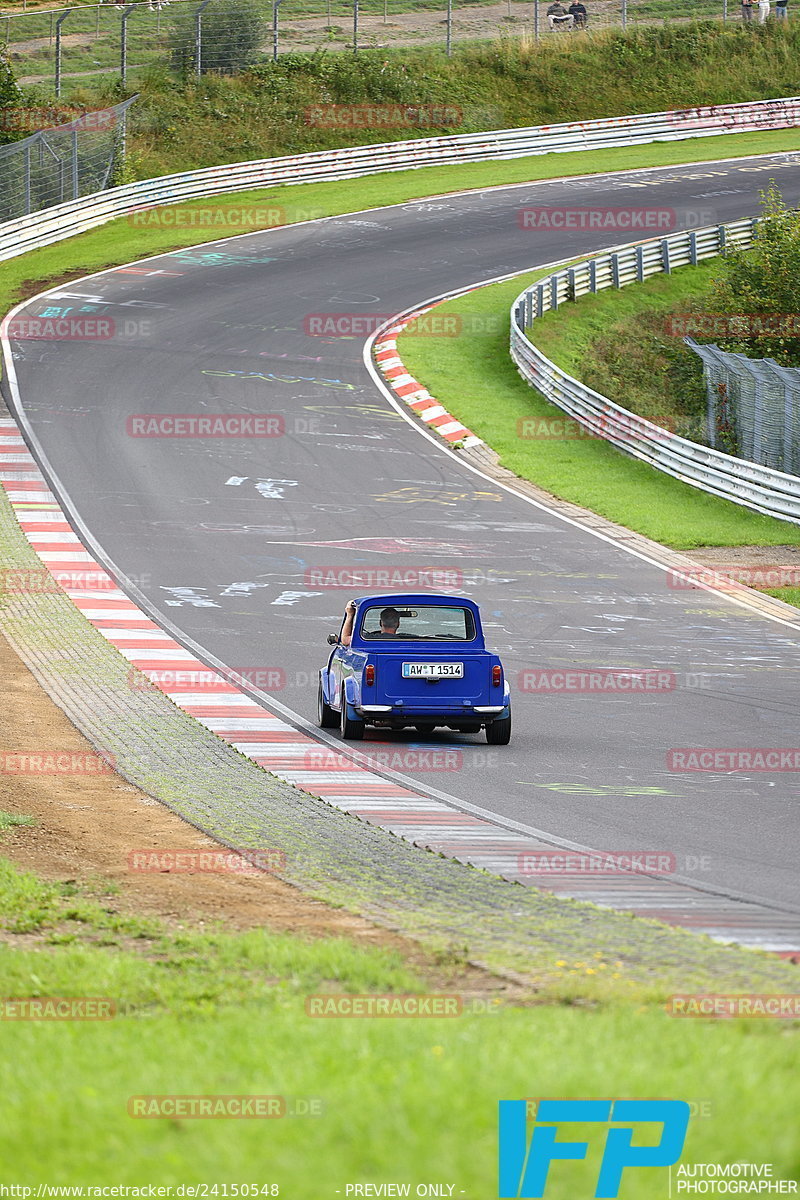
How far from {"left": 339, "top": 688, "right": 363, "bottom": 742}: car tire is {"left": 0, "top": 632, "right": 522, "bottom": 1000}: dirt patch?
2.55 meters

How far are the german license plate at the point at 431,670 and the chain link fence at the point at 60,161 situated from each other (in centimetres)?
3580

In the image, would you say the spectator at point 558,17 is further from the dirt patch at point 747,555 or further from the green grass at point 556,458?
the dirt patch at point 747,555

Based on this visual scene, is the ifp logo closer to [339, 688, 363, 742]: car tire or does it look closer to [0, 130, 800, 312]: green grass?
[339, 688, 363, 742]: car tire

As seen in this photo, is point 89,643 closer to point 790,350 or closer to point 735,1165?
point 735,1165

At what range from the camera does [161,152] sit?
55.0 meters

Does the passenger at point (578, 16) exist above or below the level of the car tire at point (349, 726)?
above

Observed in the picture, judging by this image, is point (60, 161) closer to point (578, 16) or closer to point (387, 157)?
point (387, 157)

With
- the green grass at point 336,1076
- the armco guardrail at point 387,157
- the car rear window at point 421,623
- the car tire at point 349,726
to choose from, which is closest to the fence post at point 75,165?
the armco guardrail at point 387,157

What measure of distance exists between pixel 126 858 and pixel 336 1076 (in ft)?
17.1

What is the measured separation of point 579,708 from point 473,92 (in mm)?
53303

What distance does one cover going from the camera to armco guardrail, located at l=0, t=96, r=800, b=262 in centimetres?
4816

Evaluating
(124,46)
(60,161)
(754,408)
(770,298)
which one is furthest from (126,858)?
(124,46)

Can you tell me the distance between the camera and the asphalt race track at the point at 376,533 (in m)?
12.5

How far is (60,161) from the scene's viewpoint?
4800 centimetres
